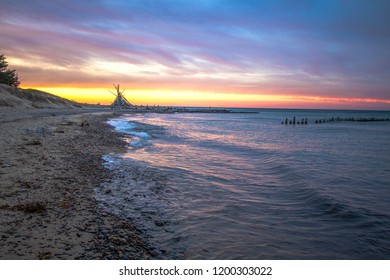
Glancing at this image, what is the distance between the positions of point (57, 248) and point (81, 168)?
20.1 feet

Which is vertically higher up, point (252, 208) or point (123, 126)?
point (123, 126)

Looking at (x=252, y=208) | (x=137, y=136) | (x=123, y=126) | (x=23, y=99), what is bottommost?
(x=252, y=208)

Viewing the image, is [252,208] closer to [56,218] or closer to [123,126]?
[56,218]

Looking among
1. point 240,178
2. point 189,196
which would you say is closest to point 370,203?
point 240,178

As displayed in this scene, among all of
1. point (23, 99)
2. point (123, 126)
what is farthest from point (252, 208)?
point (23, 99)

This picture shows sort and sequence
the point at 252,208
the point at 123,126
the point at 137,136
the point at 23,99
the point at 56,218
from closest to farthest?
the point at 56,218, the point at 252,208, the point at 137,136, the point at 123,126, the point at 23,99

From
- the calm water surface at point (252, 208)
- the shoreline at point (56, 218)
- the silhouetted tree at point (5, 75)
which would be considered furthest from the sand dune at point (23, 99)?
the shoreline at point (56, 218)

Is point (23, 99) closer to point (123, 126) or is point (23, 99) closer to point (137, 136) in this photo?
point (123, 126)

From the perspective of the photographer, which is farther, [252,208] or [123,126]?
[123,126]

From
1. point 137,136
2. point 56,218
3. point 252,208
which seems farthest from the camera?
point 137,136

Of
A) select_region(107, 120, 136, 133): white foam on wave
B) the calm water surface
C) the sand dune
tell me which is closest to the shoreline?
the calm water surface

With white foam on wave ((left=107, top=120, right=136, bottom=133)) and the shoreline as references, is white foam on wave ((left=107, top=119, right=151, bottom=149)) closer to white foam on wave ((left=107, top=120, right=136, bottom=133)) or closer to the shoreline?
white foam on wave ((left=107, top=120, right=136, bottom=133))

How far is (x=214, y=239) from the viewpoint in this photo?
579 cm
